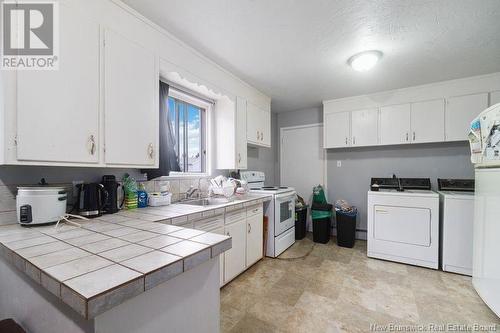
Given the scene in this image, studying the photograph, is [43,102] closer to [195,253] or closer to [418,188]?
[195,253]

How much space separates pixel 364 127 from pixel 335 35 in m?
1.91

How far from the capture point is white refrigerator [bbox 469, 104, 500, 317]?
5.44 feet

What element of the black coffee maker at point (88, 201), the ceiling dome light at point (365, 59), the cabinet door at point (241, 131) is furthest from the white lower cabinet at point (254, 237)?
the ceiling dome light at point (365, 59)

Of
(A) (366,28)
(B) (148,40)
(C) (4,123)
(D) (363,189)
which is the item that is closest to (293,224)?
(D) (363,189)

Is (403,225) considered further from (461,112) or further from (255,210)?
(255,210)

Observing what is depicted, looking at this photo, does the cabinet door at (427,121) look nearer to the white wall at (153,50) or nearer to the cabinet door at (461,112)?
the cabinet door at (461,112)

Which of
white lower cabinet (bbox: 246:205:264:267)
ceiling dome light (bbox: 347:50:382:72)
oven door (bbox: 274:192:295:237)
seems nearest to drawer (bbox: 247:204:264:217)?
white lower cabinet (bbox: 246:205:264:267)

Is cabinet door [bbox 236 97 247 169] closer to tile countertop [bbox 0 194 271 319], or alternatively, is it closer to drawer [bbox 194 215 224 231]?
drawer [bbox 194 215 224 231]

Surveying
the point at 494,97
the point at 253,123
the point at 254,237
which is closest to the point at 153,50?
the point at 253,123

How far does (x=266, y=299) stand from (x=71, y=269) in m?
1.71

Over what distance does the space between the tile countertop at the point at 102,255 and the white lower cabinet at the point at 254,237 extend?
133 centimetres

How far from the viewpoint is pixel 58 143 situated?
1250mm

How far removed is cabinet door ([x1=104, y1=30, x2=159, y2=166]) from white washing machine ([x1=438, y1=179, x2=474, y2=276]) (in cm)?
321

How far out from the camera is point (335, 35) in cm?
189
